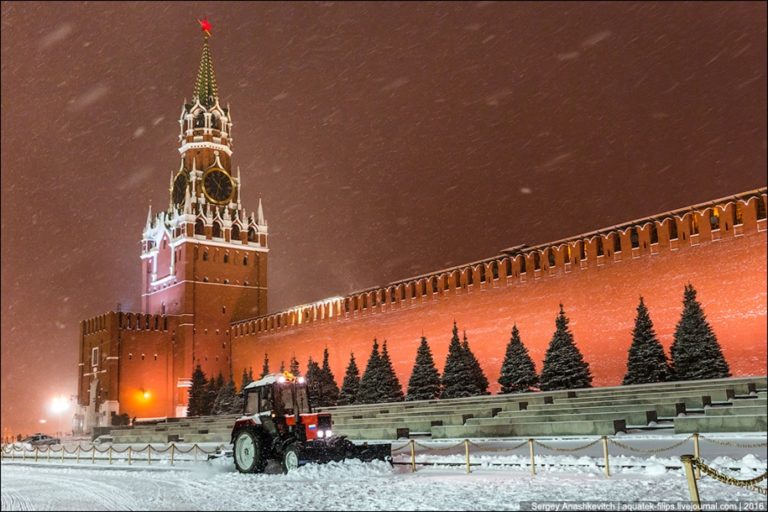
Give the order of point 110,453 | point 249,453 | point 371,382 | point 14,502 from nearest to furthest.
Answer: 1. point 14,502
2. point 249,453
3. point 110,453
4. point 371,382

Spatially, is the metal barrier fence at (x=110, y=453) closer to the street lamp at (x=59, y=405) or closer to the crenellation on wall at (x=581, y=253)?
the crenellation on wall at (x=581, y=253)

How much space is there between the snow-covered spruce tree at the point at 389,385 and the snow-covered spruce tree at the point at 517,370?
5.37 m

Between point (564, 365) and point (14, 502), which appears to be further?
point (564, 365)

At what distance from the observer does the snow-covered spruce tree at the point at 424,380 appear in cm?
2659

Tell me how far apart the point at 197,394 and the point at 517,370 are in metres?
21.5

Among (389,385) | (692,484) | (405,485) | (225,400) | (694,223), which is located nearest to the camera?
(692,484)

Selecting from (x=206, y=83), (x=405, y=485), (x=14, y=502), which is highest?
(x=206, y=83)

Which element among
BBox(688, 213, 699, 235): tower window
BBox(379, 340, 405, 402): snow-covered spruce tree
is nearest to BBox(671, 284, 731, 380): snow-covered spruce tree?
BBox(688, 213, 699, 235): tower window

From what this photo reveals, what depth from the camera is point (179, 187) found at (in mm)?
49000

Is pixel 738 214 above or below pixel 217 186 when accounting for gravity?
below

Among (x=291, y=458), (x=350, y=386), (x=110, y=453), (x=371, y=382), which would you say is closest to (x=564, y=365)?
(x=371, y=382)

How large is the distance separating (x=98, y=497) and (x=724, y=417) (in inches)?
368

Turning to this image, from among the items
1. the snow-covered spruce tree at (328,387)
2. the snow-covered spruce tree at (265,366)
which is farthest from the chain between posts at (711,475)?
the snow-covered spruce tree at (265,366)

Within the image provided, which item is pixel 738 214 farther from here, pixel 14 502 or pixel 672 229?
pixel 14 502
